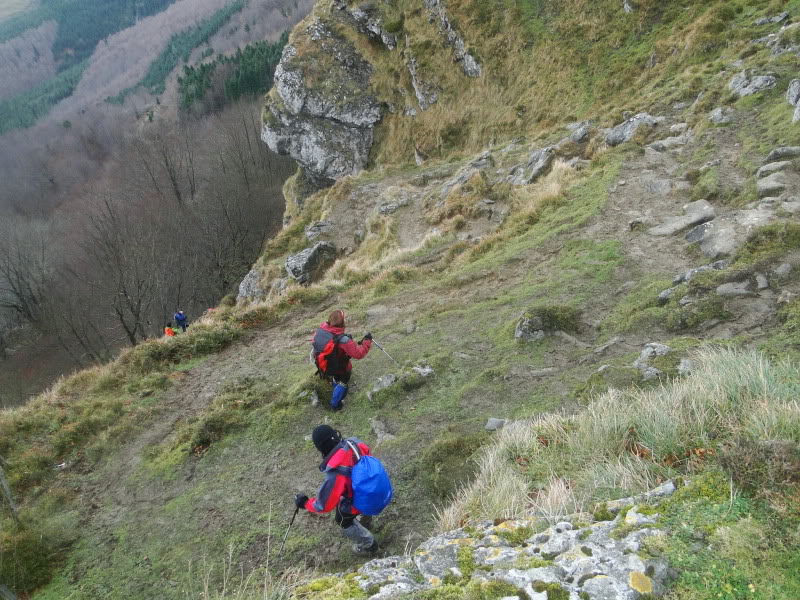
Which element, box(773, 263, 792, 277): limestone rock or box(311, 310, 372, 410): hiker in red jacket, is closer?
box(773, 263, 792, 277): limestone rock

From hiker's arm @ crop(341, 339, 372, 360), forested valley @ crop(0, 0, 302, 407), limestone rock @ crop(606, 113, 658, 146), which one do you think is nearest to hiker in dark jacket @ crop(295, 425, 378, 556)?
hiker's arm @ crop(341, 339, 372, 360)

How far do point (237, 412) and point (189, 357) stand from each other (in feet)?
12.3

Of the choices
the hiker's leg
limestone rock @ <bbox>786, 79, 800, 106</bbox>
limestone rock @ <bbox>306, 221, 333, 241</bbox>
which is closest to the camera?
the hiker's leg

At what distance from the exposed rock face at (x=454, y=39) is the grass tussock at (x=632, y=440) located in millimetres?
28742

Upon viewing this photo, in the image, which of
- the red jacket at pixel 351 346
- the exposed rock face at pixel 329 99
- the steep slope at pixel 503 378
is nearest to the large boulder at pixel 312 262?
the steep slope at pixel 503 378

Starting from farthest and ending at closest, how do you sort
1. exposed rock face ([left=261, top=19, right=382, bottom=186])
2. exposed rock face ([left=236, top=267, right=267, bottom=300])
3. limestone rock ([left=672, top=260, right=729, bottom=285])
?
exposed rock face ([left=261, top=19, right=382, bottom=186]) → exposed rock face ([left=236, top=267, right=267, bottom=300]) → limestone rock ([left=672, top=260, right=729, bottom=285])

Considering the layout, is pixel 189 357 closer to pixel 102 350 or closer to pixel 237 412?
pixel 237 412

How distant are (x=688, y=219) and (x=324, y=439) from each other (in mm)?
8177

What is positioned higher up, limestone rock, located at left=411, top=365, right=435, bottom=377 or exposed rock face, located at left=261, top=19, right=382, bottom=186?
exposed rock face, located at left=261, top=19, right=382, bottom=186

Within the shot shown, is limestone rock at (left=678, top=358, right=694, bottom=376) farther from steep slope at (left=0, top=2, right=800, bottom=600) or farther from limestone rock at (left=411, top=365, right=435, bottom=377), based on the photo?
limestone rock at (left=411, top=365, right=435, bottom=377)

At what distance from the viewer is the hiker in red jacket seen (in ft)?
24.1

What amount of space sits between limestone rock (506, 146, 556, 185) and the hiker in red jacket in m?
9.86

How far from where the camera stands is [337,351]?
748 cm

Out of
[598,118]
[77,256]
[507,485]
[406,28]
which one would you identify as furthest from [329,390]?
[77,256]
